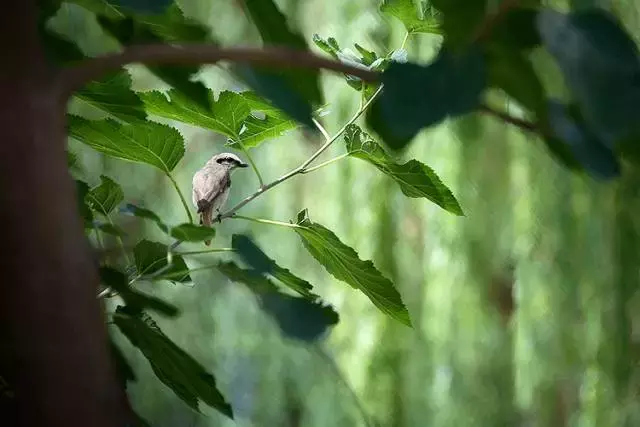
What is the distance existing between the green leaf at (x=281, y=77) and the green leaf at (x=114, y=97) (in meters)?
0.17

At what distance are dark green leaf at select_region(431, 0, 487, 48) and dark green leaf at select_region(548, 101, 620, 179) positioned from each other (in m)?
0.04

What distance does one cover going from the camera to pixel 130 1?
11.7 inches

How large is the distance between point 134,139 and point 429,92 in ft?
0.98

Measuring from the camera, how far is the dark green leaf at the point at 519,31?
240mm

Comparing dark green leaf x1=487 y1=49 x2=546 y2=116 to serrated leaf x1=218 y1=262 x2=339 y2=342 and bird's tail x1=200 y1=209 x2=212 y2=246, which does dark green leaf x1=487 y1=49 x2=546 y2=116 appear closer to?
serrated leaf x1=218 y1=262 x2=339 y2=342

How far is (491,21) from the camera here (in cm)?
23

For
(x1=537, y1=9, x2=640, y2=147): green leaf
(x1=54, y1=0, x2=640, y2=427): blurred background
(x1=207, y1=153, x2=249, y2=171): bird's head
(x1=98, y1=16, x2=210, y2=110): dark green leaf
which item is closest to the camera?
(x1=537, y1=9, x2=640, y2=147): green leaf

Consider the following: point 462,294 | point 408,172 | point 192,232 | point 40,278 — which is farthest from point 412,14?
point 462,294

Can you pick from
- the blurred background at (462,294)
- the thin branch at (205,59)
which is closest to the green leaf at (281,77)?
the thin branch at (205,59)

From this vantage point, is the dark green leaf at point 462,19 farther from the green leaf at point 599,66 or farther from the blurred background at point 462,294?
the blurred background at point 462,294

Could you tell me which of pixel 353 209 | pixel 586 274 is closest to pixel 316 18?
pixel 353 209

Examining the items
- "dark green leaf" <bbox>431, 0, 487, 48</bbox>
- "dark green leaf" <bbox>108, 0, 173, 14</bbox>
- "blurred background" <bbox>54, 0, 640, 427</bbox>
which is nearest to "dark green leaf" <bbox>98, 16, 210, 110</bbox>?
"dark green leaf" <bbox>108, 0, 173, 14</bbox>

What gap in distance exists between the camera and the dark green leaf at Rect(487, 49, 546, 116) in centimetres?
24

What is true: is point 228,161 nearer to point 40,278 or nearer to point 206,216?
point 206,216
